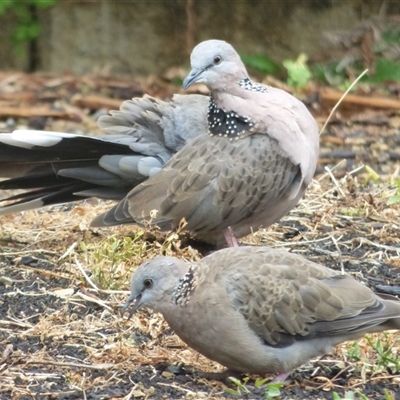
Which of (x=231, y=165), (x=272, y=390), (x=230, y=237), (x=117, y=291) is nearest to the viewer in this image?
(x=272, y=390)

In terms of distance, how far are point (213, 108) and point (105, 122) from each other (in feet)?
2.79

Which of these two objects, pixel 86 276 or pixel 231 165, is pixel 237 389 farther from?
pixel 231 165

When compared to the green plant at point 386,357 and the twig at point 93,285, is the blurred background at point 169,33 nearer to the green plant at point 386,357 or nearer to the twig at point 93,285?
the twig at point 93,285

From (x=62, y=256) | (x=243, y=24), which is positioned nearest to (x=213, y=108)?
(x=62, y=256)

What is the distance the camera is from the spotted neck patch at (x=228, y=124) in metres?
5.44

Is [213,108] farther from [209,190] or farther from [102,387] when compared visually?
[102,387]

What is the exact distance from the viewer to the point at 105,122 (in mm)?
6094

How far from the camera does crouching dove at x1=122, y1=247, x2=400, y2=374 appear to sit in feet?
12.5

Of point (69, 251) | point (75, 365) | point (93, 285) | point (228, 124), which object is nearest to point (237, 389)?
point (75, 365)

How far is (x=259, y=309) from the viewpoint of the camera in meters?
3.86

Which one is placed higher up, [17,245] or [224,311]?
[224,311]

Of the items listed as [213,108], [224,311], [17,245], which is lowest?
[17,245]

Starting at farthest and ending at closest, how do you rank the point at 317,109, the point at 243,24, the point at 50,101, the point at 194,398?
1. the point at 243,24
2. the point at 50,101
3. the point at 317,109
4. the point at 194,398

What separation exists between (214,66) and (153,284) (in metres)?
1.86
